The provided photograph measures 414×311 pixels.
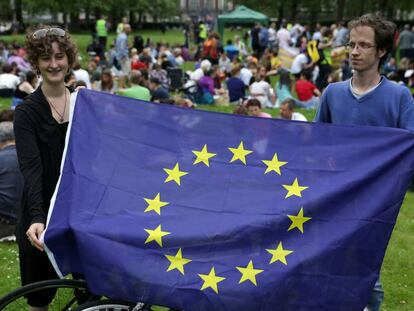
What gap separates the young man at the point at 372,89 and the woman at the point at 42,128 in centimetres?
156

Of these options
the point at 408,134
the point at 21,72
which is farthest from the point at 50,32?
the point at 21,72

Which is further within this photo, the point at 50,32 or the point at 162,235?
the point at 50,32

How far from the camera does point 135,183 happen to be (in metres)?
3.44

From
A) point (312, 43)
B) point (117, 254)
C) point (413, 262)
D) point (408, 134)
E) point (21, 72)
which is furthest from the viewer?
point (312, 43)

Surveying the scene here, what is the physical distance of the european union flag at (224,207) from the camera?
3240 mm

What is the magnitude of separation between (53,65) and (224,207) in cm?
117

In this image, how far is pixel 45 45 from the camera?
354 cm

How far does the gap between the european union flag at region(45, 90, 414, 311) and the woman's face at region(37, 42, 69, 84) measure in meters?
0.16

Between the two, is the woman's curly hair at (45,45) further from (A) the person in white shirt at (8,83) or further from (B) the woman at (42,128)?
(A) the person in white shirt at (8,83)

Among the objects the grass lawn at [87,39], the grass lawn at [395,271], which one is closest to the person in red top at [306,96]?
the grass lawn at [395,271]

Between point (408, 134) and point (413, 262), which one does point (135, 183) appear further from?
point (413, 262)

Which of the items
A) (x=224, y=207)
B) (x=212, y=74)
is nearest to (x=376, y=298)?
(x=224, y=207)

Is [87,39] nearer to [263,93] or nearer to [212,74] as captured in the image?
[212,74]

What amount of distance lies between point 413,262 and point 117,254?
4.31 metres
